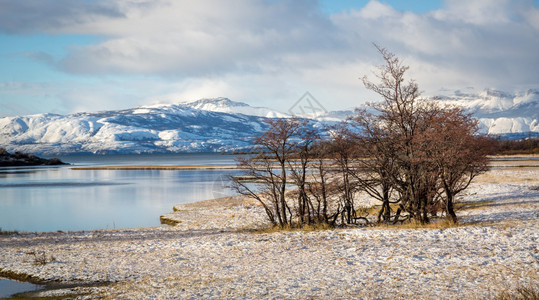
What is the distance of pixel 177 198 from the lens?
47938mm

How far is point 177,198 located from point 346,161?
98.3 ft

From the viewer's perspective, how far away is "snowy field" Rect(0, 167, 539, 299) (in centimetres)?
1131

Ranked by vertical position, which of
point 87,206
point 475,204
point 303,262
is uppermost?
point 475,204

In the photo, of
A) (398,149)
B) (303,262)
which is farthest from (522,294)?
(398,149)

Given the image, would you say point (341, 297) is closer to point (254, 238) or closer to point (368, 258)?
point (368, 258)

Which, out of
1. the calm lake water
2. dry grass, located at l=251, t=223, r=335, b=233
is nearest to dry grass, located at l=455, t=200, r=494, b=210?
dry grass, located at l=251, t=223, r=335, b=233

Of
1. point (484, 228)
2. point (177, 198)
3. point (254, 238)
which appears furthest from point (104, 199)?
point (484, 228)

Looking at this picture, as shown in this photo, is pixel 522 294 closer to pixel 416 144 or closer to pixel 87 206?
pixel 416 144

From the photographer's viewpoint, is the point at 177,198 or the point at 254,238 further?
the point at 177,198

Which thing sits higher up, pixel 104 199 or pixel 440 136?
pixel 440 136

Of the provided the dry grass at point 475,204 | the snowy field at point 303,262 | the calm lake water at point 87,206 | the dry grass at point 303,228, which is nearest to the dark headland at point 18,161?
the calm lake water at point 87,206

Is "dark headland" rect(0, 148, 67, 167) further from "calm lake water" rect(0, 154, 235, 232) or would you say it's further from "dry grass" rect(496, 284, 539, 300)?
"dry grass" rect(496, 284, 539, 300)

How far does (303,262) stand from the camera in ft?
47.2

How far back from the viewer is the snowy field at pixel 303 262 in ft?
37.1
